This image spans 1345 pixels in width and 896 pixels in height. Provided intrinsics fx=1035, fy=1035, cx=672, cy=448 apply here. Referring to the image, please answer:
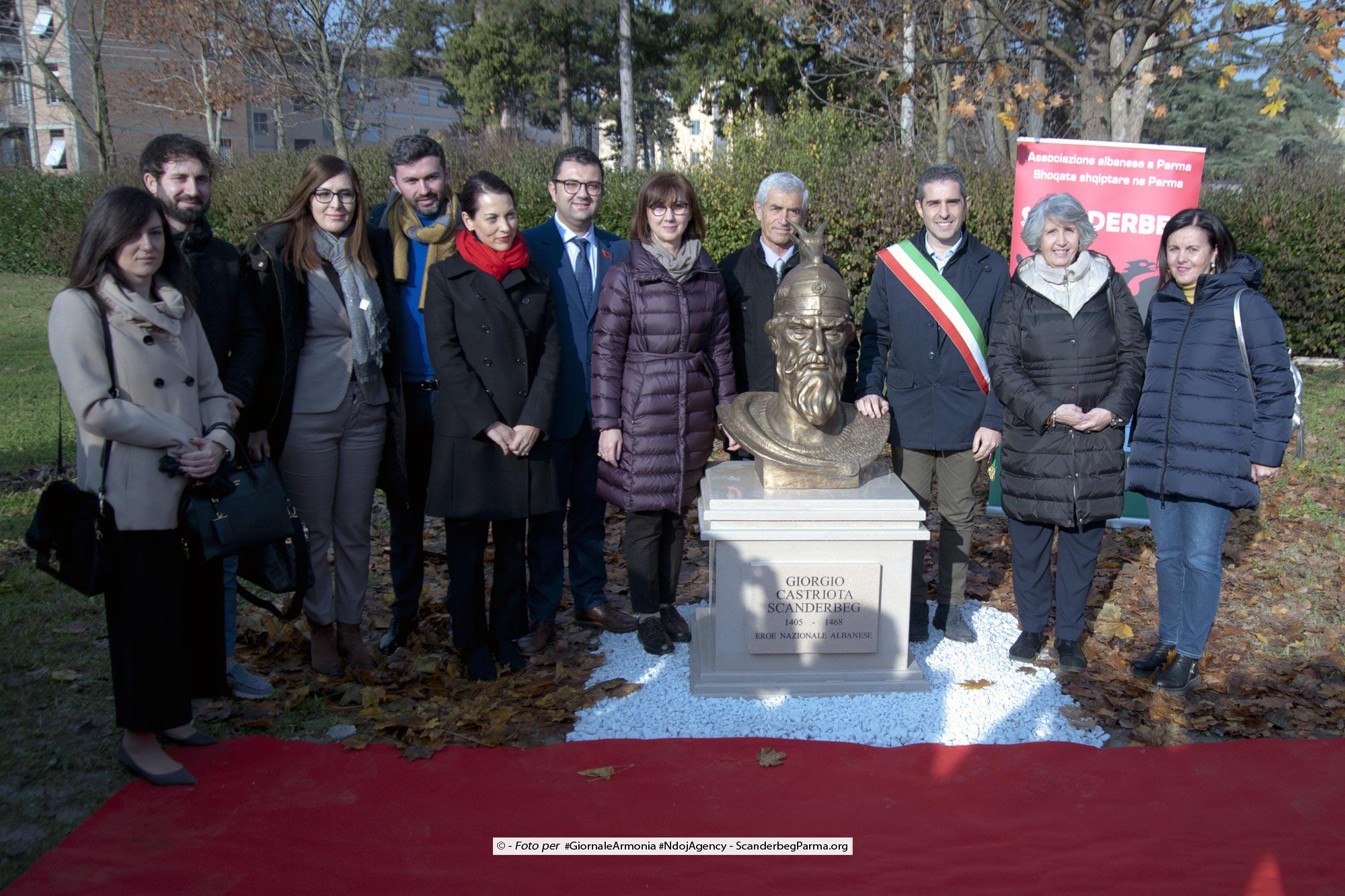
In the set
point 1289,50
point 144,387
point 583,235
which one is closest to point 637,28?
point 1289,50

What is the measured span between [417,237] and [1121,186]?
4.42 metres

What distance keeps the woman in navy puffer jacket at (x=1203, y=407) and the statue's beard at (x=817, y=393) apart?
136 centimetres

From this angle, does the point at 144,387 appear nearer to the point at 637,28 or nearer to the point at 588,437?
the point at 588,437

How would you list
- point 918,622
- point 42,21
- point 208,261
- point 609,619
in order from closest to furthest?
point 208,261
point 918,622
point 609,619
point 42,21

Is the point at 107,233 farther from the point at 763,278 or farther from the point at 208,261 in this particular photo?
the point at 763,278

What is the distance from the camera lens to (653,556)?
4.97 m

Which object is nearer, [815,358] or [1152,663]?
[815,358]

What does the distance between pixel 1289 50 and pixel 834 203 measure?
16.1ft

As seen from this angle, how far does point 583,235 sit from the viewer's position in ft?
16.1

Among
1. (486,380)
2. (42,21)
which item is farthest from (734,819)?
(42,21)

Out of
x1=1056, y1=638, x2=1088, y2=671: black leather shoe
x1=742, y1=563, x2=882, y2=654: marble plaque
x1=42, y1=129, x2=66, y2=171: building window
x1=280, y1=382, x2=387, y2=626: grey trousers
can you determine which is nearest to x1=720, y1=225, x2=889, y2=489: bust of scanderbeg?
x1=742, y1=563, x2=882, y2=654: marble plaque

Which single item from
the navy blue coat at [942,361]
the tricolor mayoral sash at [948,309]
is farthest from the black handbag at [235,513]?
the tricolor mayoral sash at [948,309]

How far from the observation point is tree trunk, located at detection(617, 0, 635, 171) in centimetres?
2464

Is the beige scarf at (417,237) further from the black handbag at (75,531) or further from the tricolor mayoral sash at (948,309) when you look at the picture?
the tricolor mayoral sash at (948,309)
